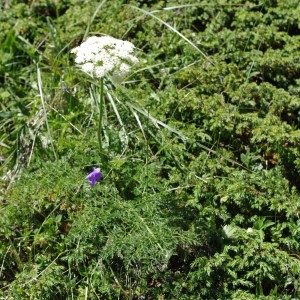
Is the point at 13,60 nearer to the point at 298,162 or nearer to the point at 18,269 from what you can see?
the point at 18,269

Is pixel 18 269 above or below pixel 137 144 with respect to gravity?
below

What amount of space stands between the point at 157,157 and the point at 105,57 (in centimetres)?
100

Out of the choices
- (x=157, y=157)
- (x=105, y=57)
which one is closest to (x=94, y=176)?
(x=157, y=157)

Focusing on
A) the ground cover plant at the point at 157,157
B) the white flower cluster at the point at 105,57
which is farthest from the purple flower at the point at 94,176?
the white flower cluster at the point at 105,57

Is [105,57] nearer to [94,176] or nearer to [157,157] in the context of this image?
[94,176]

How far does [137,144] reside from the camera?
12.7ft

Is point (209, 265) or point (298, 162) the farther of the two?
point (298, 162)

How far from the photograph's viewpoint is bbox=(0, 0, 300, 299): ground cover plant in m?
3.32

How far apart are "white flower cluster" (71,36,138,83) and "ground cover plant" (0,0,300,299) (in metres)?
0.16

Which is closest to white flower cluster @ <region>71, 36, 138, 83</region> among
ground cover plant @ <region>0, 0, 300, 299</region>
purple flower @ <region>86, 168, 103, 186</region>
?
ground cover plant @ <region>0, 0, 300, 299</region>

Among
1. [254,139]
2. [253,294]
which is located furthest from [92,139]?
[253,294]

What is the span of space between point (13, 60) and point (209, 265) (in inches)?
93.6

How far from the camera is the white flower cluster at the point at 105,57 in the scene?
117 inches

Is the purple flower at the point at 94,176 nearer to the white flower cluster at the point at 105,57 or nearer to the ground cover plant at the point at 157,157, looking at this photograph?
the ground cover plant at the point at 157,157
